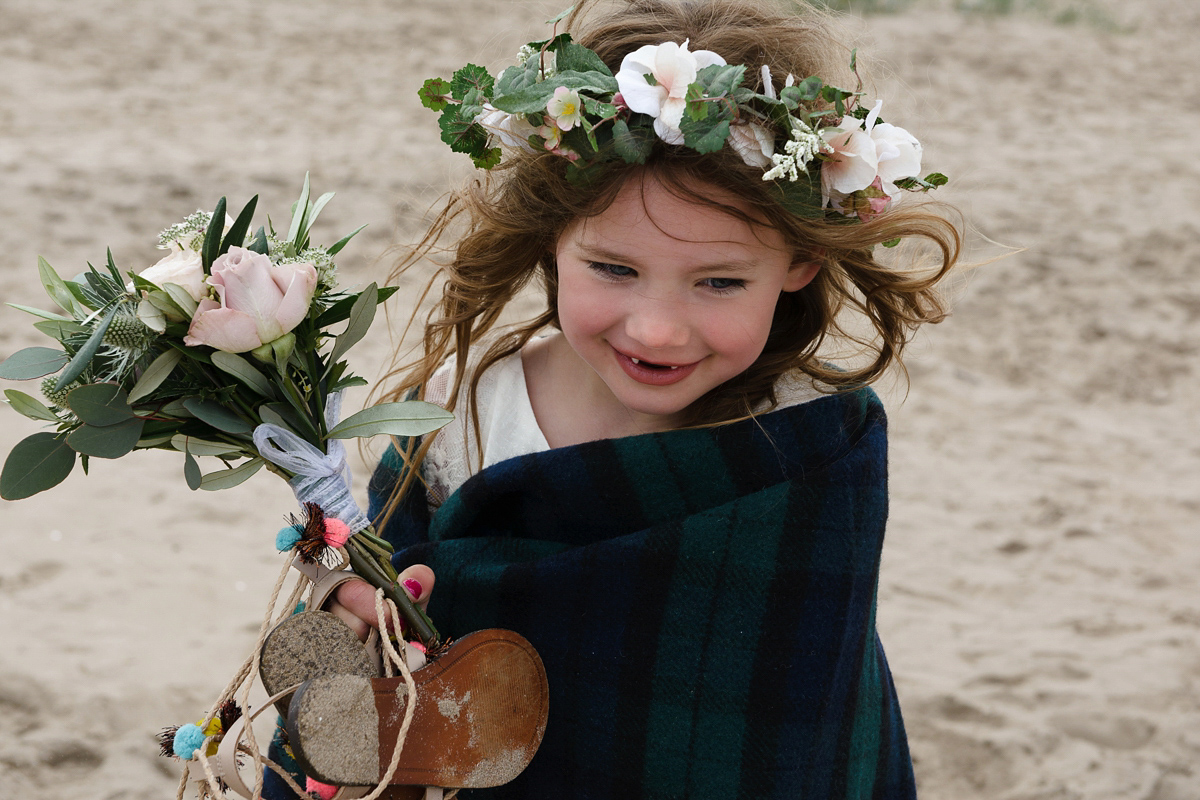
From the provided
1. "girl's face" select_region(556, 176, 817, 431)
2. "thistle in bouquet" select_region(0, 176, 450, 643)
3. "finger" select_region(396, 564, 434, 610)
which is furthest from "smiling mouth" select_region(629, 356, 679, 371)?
"finger" select_region(396, 564, 434, 610)

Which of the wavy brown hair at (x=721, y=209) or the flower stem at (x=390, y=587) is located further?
the wavy brown hair at (x=721, y=209)

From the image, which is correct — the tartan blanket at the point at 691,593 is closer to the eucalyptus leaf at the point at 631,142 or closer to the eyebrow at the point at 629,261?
the eyebrow at the point at 629,261

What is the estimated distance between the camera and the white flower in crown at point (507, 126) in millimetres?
1582

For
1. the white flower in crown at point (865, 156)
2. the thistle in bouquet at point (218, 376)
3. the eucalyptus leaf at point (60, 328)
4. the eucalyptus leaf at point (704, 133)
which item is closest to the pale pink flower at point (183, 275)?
the thistle in bouquet at point (218, 376)

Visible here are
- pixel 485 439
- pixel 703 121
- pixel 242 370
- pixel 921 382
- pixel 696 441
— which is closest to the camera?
pixel 242 370

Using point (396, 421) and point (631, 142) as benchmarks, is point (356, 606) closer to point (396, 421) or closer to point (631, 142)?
point (396, 421)

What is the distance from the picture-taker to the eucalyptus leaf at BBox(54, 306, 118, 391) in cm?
124

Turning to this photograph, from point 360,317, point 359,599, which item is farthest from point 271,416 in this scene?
point 359,599

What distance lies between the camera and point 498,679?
144cm

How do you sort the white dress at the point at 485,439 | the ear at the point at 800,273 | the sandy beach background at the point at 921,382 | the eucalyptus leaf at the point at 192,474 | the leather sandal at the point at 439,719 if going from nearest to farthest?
the leather sandal at the point at 439,719 < the eucalyptus leaf at the point at 192,474 < the ear at the point at 800,273 < the white dress at the point at 485,439 < the sandy beach background at the point at 921,382

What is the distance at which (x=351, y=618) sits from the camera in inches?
58.0

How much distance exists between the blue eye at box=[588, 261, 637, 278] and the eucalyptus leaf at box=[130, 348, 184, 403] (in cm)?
58

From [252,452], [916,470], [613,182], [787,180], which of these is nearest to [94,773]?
[252,452]

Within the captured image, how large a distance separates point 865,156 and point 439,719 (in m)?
0.93
